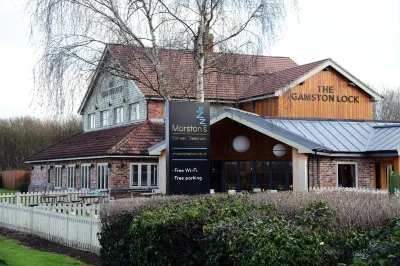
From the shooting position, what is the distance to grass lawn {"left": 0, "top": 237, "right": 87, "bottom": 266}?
43.2 ft

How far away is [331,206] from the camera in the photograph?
7.74 meters

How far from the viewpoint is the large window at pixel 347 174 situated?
23984 millimetres

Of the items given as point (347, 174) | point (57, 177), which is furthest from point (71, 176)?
point (347, 174)

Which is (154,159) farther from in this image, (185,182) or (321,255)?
(321,255)

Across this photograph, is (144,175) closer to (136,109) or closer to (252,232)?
(136,109)

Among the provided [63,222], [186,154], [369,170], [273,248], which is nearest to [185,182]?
[186,154]

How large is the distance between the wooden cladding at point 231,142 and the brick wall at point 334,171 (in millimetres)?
3479

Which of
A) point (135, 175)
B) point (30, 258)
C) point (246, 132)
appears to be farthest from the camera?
point (135, 175)

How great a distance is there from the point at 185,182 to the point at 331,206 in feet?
23.8

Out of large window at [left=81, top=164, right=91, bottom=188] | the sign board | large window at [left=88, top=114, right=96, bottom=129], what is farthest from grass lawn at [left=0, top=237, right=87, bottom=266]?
large window at [left=88, top=114, right=96, bottom=129]

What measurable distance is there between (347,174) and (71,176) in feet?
61.6

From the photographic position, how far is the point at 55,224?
17.5 meters

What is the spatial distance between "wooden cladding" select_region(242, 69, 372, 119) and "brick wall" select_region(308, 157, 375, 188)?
613 cm

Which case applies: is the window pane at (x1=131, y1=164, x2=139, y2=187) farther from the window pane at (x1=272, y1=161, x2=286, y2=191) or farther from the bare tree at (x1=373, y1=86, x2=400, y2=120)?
the bare tree at (x1=373, y1=86, x2=400, y2=120)
